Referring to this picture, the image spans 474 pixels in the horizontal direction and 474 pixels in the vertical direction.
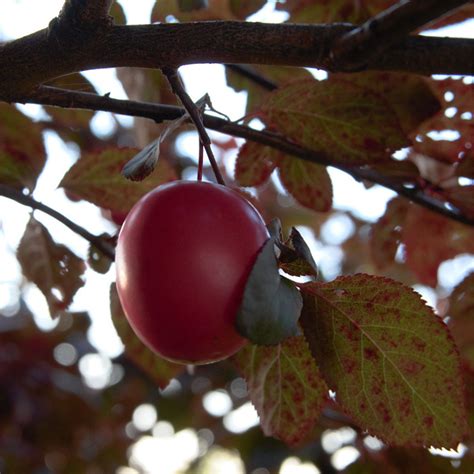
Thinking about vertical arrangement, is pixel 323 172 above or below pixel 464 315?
above

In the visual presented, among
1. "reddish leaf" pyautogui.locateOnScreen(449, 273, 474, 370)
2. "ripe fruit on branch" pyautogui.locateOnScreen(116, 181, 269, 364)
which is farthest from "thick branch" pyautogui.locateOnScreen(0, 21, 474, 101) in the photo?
"reddish leaf" pyautogui.locateOnScreen(449, 273, 474, 370)

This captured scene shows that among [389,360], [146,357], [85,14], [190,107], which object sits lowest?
[146,357]

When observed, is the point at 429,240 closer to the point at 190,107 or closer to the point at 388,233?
the point at 388,233

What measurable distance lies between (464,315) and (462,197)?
8.2 inches

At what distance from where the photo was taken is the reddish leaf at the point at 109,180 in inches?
38.3

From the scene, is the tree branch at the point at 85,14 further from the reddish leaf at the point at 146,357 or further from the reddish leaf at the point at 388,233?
the reddish leaf at the point at 388,233

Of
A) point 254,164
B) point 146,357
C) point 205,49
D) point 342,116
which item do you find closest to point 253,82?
point 254,164

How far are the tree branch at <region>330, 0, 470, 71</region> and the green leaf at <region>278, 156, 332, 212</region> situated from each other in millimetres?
414

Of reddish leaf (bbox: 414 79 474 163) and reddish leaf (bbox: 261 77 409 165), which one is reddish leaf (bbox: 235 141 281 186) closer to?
reddish leaf (bbox: 261 77 409 165)

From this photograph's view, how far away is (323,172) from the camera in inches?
39.2

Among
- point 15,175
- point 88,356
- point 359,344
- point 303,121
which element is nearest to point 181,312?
point 359,344

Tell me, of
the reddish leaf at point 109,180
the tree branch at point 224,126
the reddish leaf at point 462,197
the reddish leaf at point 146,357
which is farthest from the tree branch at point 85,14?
the reddish leaf at point 462,197

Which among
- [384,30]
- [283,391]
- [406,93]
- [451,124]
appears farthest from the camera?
[451,124]

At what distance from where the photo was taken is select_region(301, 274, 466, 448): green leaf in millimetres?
711
